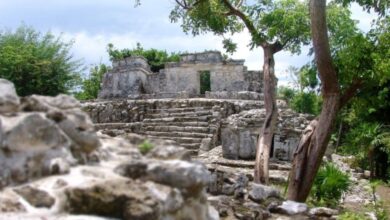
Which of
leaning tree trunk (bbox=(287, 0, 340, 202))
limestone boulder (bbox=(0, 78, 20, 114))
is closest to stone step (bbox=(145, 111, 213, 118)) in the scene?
leaning tree trunk (bbox=(287, 0, 340, 202))

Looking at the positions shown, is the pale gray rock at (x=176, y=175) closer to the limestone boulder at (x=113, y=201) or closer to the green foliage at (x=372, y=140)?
the limestone boulder at (x=113, y=201)

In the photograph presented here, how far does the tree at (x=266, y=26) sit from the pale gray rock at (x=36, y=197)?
6230 mm

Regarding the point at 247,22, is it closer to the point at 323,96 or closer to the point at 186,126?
the point at 323,96

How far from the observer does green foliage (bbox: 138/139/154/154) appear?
226 cm

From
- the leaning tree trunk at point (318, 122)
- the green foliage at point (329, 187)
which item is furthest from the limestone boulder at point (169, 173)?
the green foliage at point (329, 187)

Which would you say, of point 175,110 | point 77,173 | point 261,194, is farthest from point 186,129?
point 77,173

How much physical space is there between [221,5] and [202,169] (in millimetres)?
7053

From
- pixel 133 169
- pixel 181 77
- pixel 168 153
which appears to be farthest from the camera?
pixel 181 77

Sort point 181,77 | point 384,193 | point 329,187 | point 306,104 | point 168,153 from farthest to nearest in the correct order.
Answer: point 306,104 → point 181,77 → point 384,193 → point 329,187 → point 168,153

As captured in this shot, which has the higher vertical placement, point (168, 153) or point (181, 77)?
point (181, 77)

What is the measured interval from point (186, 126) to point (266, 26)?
235 inches

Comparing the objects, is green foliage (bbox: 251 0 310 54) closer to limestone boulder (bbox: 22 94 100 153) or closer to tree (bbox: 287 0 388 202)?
tree (bbox: 287 0 388 202)

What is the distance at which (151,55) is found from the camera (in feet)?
92.7

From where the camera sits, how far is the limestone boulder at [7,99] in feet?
7.06
